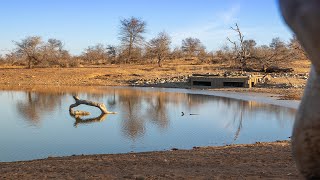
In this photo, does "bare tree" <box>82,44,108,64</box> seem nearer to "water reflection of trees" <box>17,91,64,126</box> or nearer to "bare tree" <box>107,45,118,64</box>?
"bare tree" <box>107,45,118,64</box>

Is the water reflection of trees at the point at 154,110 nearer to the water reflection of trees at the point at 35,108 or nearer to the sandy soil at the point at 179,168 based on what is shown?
the water reflection of trees at the point at 35,108

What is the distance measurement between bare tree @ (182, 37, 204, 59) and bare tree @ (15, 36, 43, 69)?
78.9 feet

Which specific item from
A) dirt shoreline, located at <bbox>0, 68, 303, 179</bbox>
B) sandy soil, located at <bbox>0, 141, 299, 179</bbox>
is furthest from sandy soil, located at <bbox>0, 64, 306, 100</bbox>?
sandy soil, located at <bbox>0, 141, 299, 179</bbox>

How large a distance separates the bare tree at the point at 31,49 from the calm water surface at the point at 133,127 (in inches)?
1296

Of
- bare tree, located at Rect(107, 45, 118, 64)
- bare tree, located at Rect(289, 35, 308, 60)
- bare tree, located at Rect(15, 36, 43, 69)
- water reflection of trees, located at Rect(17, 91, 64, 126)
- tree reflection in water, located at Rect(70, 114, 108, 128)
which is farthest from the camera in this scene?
bare tree, located at Rect(107, 45, 118, 64)

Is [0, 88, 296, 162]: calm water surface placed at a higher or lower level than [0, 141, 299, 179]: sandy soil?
lower

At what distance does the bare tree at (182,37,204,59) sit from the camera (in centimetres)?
7488

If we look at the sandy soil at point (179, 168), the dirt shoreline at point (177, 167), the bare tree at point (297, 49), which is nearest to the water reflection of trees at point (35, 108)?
the dirt shoreline at point (177, 167)

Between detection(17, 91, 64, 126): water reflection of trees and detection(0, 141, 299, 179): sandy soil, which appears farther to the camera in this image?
detection(17, 91, 64, 126): water reflection of trees

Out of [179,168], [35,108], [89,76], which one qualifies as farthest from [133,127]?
[89,76]

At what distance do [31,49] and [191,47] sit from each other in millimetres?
30292

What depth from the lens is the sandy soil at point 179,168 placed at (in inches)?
255

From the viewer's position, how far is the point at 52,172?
7.20 m

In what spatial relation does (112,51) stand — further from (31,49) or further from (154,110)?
(154,110)
